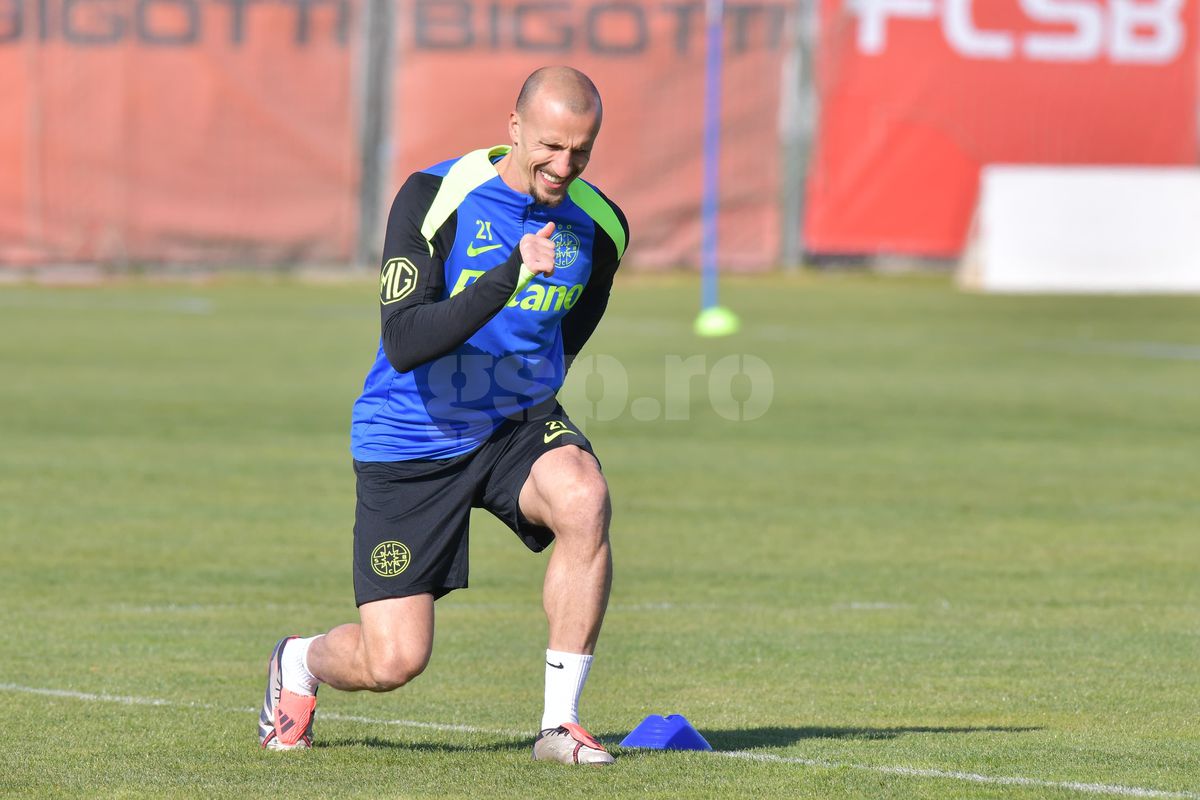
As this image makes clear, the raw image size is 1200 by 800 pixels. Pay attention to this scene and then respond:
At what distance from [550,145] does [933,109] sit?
3066 cm

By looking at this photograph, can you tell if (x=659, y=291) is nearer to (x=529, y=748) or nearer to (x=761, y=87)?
(x=761, y=87)

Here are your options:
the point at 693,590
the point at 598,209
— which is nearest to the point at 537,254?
the point at 598,209

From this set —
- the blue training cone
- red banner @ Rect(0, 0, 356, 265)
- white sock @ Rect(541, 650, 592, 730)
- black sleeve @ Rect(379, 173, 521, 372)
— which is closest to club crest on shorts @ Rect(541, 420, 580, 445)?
black sleeve @ Rect(379, 173, 521, 372)

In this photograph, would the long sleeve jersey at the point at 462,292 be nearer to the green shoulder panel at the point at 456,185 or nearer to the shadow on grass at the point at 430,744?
the green shoulder panel at the point at 456,185

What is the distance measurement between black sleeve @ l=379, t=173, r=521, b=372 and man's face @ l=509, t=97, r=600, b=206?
0.81 ft

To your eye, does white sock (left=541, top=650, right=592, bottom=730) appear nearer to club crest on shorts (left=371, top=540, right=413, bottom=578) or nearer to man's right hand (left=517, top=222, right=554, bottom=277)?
club crest on shorts (left=371, top=540, right=413, bottom=578)

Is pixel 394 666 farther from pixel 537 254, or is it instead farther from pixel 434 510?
pixel 537 254

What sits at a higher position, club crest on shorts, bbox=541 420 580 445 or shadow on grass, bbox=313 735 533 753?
club crest on shorts, bbox=541 420 580 445

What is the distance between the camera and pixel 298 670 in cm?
697

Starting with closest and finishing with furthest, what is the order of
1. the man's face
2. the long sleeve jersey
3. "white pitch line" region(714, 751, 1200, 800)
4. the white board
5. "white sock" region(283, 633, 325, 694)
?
"white pitch line" region(714, 751, 1200, 800)
the man's face
the long sleeve jersey
"white sock" region(283, 633, 325, 694)
the white board

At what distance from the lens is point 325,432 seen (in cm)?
1744

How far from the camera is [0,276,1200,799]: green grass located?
672 cm

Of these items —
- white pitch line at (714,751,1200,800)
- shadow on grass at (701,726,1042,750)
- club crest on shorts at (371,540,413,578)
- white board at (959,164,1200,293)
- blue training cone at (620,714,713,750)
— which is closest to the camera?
white pitch line at (714,751,1200,800)

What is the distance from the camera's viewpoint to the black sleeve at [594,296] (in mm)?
6805
